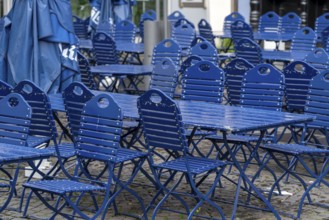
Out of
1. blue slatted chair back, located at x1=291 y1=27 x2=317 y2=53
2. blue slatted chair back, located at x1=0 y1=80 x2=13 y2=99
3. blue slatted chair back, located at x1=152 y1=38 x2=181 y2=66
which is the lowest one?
blue slatted chair back, located at x1=291 y1=27 x2=317 y2=53

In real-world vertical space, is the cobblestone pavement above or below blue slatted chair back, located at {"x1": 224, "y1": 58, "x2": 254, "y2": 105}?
below

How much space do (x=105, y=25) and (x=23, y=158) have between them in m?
9.60

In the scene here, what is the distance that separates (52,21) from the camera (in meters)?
10.3

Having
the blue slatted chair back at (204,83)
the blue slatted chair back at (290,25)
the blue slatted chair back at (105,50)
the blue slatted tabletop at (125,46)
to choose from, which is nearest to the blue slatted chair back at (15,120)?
the blue slatted chair back at (204,83)

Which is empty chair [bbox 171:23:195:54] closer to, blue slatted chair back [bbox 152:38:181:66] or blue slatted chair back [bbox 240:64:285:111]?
blue slatted chair back [bbox 152:38:181:66]

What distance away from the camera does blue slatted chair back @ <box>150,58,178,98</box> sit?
10.6 meters

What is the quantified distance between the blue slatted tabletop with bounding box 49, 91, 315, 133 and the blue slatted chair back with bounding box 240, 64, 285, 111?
37 cm

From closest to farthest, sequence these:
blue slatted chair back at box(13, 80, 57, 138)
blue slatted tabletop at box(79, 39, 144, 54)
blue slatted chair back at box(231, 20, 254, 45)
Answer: blue slatted chair back at box(13, 80, 57, 138), blue slatted tabletop at box(79, 39, 144, 54), blue slatted chair back at box(231, 20, 254, 45)

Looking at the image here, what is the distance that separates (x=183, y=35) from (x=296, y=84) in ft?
17.3

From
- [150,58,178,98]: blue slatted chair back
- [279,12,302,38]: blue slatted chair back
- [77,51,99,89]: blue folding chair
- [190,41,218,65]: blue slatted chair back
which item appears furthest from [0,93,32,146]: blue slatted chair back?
[279,12,302,38]: blue slatted chair back

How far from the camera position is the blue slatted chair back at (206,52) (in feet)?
40.7

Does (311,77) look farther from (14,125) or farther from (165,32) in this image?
(165,32)

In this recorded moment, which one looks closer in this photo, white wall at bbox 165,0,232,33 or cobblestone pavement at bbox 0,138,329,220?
cobblestone pavement at bbox 0,138,329,220

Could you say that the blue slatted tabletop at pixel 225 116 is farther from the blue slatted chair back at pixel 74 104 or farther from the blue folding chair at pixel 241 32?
the blue folding chair at pixel 241 32
